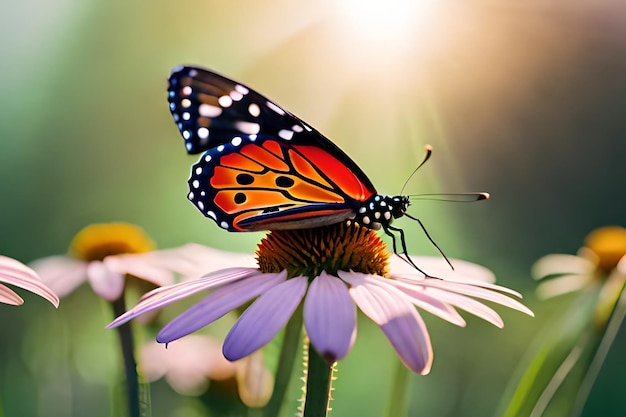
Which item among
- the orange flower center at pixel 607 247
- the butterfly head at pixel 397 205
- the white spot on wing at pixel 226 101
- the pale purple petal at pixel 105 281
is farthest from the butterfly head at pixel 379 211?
the orange flower center at pixel 607 247

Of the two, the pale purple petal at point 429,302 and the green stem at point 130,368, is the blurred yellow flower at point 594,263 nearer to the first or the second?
the pale purple petal at point 429,302

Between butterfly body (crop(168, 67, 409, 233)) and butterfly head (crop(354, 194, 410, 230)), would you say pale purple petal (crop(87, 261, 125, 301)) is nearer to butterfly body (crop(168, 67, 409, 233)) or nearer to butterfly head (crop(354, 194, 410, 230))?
butterfly body (crop(168, 67, 409, 233))

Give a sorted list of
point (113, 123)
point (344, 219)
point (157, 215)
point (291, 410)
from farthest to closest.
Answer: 1. point (113, 123)
2. point (157, 215)
3. point (291, 410)
4. point (344, 219)

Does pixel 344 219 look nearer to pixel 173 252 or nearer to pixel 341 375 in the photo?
pixel 173 252

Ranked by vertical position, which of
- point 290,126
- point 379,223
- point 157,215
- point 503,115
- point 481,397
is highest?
point 503,115

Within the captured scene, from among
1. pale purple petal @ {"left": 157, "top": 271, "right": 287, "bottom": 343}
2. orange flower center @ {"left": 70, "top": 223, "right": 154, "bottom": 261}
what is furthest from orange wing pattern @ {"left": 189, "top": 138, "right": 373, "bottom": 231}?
orange flower center @ {"left": 70, "top": 223, "right": 154, "bottom": 261}

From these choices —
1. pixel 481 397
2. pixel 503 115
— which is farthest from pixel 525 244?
pixel 481 397

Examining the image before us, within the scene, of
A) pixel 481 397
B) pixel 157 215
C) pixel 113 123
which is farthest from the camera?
pixel 113 123

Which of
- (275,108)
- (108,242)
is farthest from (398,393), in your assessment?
(108,242)
